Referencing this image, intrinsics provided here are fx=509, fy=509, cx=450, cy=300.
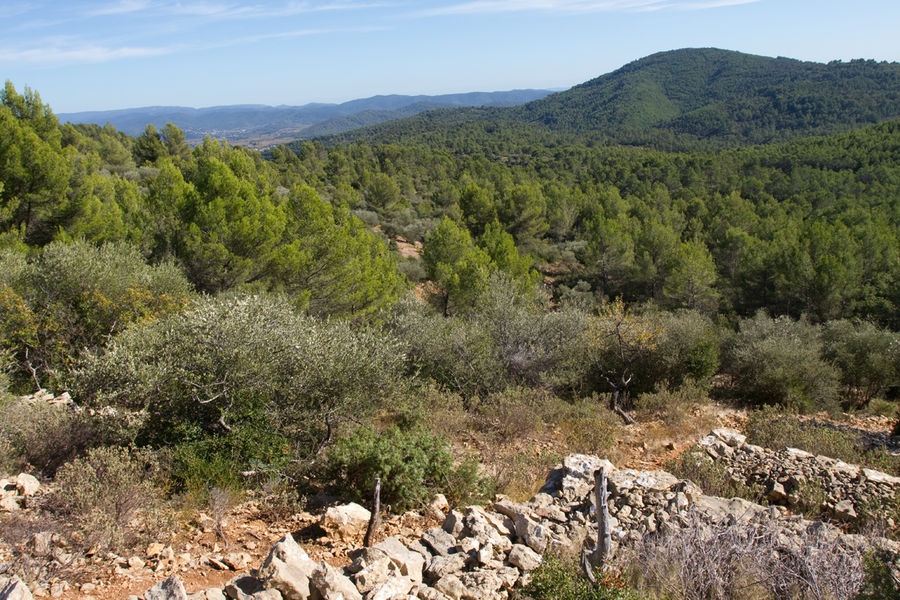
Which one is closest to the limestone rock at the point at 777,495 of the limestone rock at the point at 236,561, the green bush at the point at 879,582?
the green bush at the point at 879,582

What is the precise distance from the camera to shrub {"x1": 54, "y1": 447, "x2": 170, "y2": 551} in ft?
15.9

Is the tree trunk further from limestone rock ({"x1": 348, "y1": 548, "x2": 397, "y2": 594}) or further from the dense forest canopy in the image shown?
limestone rock ({"x1": 348, "y1": 548, "x2": 397, "y2": 594})

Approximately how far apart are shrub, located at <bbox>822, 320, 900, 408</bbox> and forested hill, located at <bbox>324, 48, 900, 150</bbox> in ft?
246

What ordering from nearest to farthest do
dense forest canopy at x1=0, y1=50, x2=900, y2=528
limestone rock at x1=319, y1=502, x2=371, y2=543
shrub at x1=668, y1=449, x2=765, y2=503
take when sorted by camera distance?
limestone rock at x1=319, y1=502, x2=371, y2=543 → shrub at x1=668, y1=449, x2=765, y2=503 → dense forest canopy at x1=0, y1=50, x2=900, y2=528

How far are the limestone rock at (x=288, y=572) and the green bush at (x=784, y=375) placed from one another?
12.6 metres

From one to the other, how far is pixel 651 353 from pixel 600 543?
10.2 meters

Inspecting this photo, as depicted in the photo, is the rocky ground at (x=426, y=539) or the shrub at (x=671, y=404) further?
the shrub at (x=671, y=404)

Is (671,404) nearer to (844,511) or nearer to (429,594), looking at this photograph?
(844,511)

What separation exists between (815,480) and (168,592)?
697 centimetres

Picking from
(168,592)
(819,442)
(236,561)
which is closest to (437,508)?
(236,561)

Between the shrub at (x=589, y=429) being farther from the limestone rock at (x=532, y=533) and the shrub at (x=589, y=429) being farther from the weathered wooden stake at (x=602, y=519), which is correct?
the weathered wooden stake at (x=602, y=519)

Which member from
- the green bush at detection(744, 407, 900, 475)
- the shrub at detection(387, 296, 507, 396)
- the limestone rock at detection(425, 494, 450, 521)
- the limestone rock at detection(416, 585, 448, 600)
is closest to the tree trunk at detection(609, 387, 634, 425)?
the green bush at detection(744, 407, 900, 475)

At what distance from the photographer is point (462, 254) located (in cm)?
2345

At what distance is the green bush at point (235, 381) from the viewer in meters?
6.98
